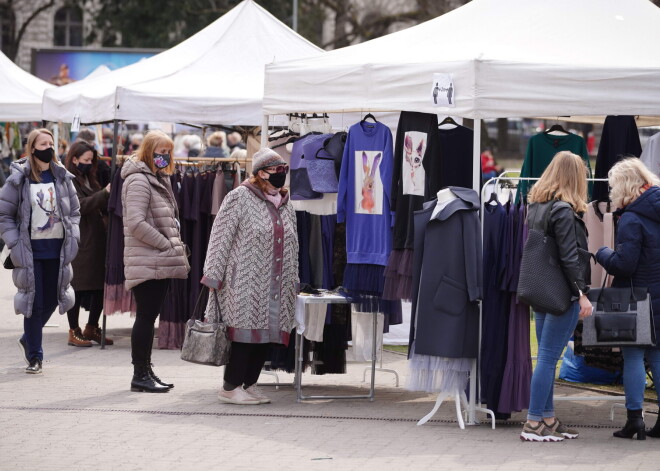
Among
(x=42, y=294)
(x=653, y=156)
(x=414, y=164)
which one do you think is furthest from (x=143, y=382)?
(x=653, y=156)

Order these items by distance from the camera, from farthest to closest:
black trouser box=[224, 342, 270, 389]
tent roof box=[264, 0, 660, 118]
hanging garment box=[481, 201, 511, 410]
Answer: black trouser box=[224, 342, 270, 389] < hanging garment box=[481, 201, 511, 410] < tent roof box=[264, 0, 660, 118]

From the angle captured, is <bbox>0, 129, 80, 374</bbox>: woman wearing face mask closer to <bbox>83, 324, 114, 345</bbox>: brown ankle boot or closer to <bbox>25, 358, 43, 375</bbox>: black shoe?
<bbox>25, 358, 43, 375</bbox>: black shoe

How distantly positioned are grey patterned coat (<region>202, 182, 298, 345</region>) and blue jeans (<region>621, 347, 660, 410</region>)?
7.91 ft

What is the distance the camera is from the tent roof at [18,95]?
17234 millimetres

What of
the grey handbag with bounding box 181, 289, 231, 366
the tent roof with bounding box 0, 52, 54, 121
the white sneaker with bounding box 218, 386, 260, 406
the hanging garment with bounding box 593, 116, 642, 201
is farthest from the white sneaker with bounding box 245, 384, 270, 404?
the tent roof with bounding box 0, 52, 54, 121

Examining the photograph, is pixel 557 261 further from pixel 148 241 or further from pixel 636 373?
pixel 148 241

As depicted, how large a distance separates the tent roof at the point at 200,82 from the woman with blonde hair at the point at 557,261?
4.66 m

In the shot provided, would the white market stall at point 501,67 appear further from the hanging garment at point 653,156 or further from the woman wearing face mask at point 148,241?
the hanging garment at point 653,156

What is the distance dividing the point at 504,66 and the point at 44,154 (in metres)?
3.84

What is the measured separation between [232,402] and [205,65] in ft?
17.4

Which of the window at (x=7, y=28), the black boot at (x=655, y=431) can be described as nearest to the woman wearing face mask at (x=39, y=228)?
the black boot at (x=655, y=431)

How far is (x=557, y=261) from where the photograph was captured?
7531mm

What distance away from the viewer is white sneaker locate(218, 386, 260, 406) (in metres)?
8.85

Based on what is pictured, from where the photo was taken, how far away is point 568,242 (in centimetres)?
744
